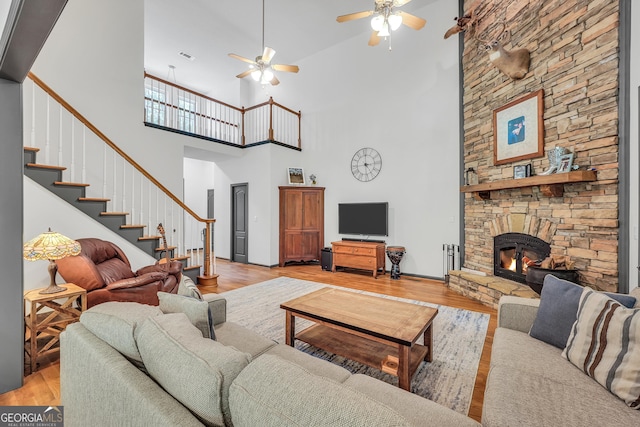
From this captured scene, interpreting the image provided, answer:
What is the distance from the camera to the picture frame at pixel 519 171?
141 inches

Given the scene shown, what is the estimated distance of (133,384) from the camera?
0.96 metres

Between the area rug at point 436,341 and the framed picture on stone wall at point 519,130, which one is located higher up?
the framed picture on stone wall at point 519,130

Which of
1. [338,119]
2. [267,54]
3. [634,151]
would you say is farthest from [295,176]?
[634,151]

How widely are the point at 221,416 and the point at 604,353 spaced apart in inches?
69.6

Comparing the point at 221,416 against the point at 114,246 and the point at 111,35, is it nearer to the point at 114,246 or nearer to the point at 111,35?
the point at 114,246

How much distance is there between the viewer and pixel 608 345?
4.48ft

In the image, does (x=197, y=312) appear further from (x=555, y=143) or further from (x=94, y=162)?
(x=94, y=162)

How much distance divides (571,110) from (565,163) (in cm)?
61

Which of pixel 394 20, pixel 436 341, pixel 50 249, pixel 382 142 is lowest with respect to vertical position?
pixel 436 341

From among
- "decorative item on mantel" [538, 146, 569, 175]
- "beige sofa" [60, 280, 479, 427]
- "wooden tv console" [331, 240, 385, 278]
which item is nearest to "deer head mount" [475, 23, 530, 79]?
"decorative item on mantel" [538, 146, 569, 175]

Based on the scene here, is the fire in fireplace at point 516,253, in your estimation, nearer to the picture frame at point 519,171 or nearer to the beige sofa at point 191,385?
the picture frame at point 519,171

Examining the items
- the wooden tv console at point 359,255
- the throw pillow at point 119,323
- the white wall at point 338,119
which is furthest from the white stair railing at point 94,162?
the throw pillow at point 119,323

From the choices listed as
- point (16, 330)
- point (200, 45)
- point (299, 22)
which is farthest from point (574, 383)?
point (200, 45)

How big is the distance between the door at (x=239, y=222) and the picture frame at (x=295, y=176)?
1080 millimetres
